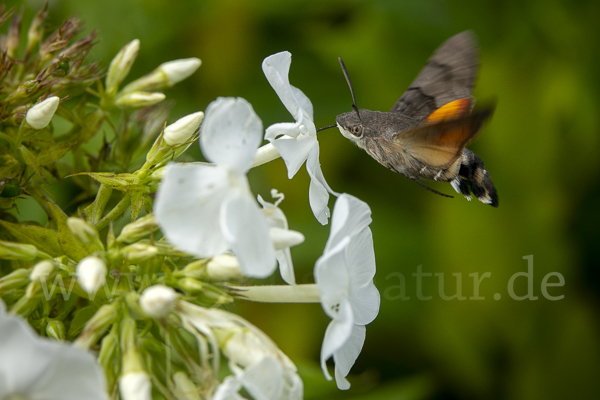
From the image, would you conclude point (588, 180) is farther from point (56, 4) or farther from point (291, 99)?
point (56, 4)

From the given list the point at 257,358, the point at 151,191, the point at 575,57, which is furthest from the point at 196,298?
the point at 575,57

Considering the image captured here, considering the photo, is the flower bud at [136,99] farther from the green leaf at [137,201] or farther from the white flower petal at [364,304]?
the white flower petal at [364,304]

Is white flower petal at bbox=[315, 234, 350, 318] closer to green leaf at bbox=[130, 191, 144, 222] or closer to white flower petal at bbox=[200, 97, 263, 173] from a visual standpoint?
white flower petal at bbox=[200, 97, 263, 173]

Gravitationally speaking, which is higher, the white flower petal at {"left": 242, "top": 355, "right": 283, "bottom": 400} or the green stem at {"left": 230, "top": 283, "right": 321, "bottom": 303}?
the white flower petal at {"left": 242, "top": 355, "right": 283, "bottom": 400}

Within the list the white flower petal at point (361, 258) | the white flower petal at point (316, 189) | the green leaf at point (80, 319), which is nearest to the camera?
the green leaf at point (80, 319)

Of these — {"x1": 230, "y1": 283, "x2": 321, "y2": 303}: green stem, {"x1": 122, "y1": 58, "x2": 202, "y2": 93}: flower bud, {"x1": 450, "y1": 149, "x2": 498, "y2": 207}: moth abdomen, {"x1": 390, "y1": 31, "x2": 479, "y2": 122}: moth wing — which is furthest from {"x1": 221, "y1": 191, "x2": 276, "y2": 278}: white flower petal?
{"x1": 390, "y1": 31, "x2": 479, "y2": 122}: moth wing

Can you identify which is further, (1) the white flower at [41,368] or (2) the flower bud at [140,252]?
(2) the flower bud at [140,252]

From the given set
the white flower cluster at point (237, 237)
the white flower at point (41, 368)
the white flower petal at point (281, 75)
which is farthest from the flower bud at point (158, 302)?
the white flower petal at point (281, 75)
